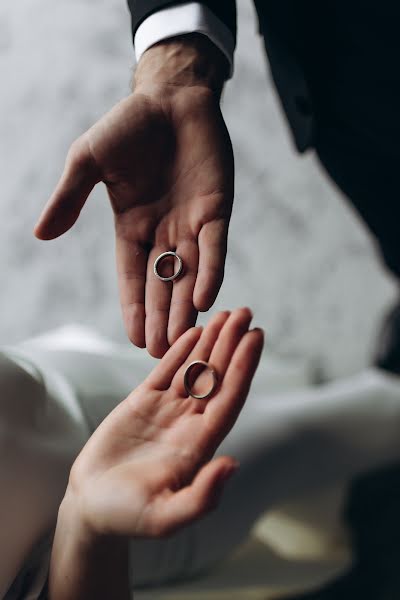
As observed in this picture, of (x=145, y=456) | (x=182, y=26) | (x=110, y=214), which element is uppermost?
(x=182, y=26)


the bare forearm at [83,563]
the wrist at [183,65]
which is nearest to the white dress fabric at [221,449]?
the bare forearm at [83,563]

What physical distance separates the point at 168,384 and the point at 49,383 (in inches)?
6.6

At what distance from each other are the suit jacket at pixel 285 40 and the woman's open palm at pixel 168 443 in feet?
0.87

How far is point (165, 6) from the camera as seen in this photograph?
55 cm

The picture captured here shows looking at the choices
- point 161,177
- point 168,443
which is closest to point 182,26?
point 161,177

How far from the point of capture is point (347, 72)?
0.69 meters

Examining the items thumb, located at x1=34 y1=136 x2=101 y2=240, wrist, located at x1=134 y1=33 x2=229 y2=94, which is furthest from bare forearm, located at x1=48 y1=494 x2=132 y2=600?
wrist, located at x1=134 y1=33 x2=229 y2=94

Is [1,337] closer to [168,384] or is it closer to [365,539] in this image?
[168,384]

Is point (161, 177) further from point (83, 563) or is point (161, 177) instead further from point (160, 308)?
point (83, 563)

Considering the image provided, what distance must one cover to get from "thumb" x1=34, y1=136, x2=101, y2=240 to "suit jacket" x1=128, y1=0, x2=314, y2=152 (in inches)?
4.8

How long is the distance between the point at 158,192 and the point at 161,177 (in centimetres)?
1

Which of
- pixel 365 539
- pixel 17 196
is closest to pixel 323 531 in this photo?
pixel 365 539

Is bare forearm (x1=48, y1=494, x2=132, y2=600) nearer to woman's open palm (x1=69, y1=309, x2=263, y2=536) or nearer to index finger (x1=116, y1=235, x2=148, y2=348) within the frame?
woman's open palm (x1=69, y1=309, x2=263, y2=536)

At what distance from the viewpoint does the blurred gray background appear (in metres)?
0.60
